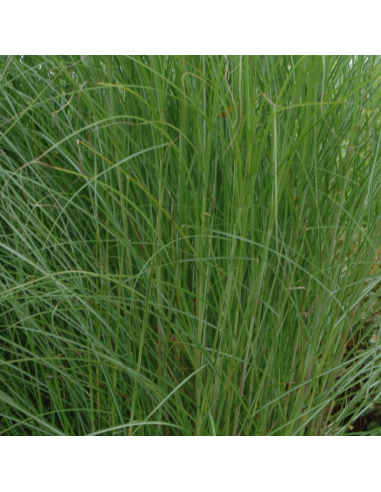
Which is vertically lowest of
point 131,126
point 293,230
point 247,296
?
point 247,296

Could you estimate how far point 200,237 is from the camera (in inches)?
34.6

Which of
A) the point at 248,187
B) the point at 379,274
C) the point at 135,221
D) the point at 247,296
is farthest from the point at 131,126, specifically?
the point at 379,274

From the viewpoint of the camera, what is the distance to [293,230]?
96 cm

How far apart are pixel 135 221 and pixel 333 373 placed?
56 centimetres

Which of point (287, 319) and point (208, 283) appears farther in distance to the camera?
point (287, 319)

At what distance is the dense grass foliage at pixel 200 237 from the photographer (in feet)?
2.87

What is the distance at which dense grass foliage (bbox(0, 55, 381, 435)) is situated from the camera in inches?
34.4

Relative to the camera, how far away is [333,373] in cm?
107

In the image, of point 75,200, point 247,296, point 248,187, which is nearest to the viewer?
point 248,187

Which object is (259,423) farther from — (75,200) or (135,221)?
(75,200)

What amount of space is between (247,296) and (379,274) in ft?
1.12

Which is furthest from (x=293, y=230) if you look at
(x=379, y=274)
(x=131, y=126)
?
(x=131, y=126)

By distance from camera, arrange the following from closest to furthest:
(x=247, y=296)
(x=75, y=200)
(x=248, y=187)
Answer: (x=248, y=187), (x=247, y=296), (x=75, y=200)

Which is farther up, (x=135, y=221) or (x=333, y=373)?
(x=135, y=221)
